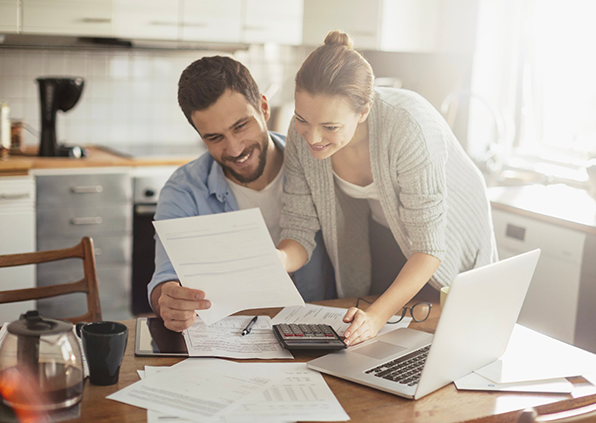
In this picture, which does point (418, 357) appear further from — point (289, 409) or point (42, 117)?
point (42, 117)

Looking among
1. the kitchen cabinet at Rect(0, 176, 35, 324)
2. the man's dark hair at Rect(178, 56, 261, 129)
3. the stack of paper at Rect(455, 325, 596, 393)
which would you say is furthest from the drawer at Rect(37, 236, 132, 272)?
the stack of paper at Rect(455, 325, 596, 393)

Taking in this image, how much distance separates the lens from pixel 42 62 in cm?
318

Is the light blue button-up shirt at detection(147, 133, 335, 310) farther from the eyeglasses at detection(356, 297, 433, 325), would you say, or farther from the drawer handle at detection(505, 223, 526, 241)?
the drawer handle at detection(505, 223, 526, 241)

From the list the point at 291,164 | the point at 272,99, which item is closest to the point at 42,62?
the point at 272,99

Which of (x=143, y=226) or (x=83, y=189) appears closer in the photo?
(x=83, y=189)

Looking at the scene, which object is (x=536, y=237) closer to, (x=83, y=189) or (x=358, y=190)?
(x=358, y=190)

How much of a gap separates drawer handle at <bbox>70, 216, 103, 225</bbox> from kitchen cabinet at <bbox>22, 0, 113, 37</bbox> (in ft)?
2.97

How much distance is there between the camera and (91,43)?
3.07m

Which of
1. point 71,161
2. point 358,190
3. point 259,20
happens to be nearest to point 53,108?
point 71,161

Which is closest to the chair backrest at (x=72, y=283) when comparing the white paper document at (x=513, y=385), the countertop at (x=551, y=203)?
the white paper document at (x=513, y=385)

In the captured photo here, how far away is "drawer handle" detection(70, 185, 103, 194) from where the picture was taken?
2799 millimetres

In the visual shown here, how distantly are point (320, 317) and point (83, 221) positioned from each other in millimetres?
1868

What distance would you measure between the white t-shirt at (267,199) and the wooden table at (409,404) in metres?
0.70

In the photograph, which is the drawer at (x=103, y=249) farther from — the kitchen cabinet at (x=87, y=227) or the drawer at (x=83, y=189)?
the drawer at (x=83, y=189)
